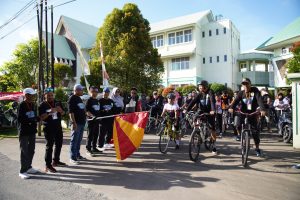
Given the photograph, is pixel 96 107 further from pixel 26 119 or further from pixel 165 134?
pixel 26 119

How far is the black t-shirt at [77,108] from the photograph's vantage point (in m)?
7.63

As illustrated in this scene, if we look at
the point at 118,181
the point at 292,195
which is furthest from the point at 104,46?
the point at 292,195

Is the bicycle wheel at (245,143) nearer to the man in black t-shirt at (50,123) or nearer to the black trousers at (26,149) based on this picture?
the man in black t-shirt at (50,123)

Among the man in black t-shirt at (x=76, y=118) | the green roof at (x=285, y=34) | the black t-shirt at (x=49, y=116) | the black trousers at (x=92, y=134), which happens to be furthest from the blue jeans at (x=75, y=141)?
the green roof at (x=285, y=34)

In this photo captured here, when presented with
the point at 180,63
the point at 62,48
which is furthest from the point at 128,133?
the point at 62,48

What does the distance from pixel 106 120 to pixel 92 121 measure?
1.98 ft

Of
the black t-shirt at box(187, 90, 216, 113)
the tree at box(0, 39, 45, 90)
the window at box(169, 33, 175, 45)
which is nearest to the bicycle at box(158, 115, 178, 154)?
the black t-shirt at box(187, 90, 216, 113)

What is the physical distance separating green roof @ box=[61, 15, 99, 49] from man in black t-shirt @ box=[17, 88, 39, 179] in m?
35.4

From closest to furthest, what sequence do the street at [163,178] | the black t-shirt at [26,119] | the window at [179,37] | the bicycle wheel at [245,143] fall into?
the street at [163,178] → the black t-shirt at [26,119] → the bicycle wheel at [245,143] → the window at [179,37]

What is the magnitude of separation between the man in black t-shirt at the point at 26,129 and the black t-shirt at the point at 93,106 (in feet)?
7.00

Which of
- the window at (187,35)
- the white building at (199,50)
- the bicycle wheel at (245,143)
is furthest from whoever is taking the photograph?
the window at (187,35)

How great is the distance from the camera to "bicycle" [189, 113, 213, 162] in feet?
25.1

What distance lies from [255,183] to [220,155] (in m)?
2.75

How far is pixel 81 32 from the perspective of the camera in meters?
43.0
